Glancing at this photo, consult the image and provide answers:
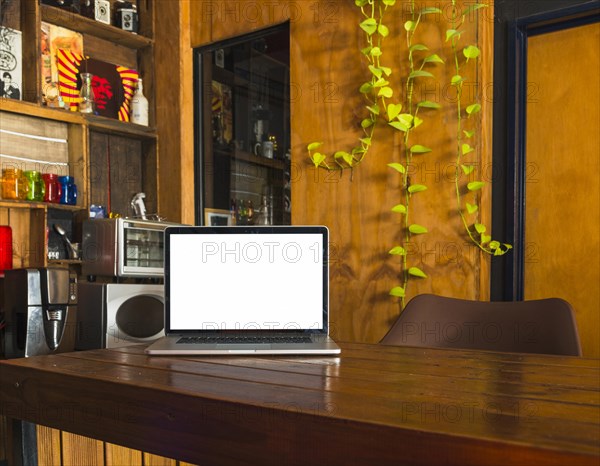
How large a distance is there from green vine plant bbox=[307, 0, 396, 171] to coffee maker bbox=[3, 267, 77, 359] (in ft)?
4.65

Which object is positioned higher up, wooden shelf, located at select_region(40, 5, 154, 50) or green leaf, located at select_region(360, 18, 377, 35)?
wooden shelf, located at select_region(40, 5, 154, 50)

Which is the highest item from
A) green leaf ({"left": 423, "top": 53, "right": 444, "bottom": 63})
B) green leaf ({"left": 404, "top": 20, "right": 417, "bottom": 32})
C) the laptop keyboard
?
green leaf ({"left": 404, "top": 20, "right": 417, "bottom": 32})

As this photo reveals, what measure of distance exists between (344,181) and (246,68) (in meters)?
1.03

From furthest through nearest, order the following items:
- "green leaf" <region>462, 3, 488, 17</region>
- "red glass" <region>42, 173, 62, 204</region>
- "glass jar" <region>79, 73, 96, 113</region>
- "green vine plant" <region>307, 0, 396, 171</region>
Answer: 1. "glass jar" <region>79, 73, 96, 113</region>
2. "red glass" <region>42, 173, 62, 204</region>
3. "green vine plant" <region>307, 0, 396, 171</region>
4. "green leaf" <region>462, 3, 488, 17</region>

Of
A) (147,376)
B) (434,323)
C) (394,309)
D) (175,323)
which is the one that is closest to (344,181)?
(394,309)

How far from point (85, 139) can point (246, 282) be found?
2082 millimetres

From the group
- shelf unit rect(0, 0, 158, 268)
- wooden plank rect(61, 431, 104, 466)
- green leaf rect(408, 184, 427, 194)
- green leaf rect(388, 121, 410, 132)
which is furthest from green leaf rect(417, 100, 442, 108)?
wooden plank rect(61, 431, 104, 466)

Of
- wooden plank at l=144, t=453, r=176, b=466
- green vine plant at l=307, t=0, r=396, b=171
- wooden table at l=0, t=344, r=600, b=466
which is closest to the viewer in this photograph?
wooden table at l=0, t=344, r=600, b=466

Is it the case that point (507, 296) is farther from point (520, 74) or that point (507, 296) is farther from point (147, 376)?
point (147, 376)

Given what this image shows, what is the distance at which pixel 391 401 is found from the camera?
0.92 m

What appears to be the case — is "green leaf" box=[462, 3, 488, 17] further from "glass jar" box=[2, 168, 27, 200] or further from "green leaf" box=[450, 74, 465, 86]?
"glass jar" box=[2, 168, 27, 200]

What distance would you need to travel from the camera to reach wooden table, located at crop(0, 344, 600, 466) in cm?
76

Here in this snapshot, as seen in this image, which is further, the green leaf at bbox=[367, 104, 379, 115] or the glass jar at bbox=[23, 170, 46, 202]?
the glass jar at bbox=[23, 170, 46, 202]

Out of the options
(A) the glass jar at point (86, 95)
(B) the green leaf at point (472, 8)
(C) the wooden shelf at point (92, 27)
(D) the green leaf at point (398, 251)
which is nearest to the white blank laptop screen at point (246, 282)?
(D) the green leaf at point (398, 251)
